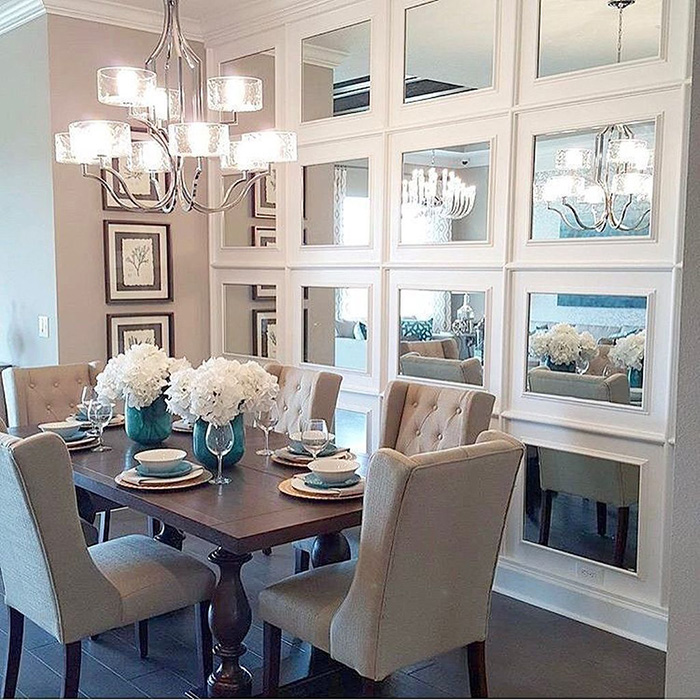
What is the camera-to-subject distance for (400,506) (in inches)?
81.0

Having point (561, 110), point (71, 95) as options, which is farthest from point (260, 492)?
point (71, 95)

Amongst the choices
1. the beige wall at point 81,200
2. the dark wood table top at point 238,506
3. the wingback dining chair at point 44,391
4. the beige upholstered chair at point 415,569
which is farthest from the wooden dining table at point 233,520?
the beige wall at point 81,200

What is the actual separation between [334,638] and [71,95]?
134 inches

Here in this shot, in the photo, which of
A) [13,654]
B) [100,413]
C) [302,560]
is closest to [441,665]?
[302,560]

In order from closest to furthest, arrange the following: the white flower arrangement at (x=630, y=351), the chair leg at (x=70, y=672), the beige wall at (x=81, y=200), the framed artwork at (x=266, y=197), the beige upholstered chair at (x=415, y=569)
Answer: the beige upholstered chair at (x=415, y=569) < the chair leg at (x=70, y=672) < the white flower arrangement at (x=630, y=351) < the beige wall at (x=81, y=200) < the framed artwork at (x=266, y=197)

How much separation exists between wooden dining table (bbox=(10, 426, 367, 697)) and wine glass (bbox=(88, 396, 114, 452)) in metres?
0.29

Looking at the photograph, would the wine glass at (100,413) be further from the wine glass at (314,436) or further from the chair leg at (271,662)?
the chair leg at (271,662)

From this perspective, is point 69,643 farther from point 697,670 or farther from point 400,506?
point 697,670

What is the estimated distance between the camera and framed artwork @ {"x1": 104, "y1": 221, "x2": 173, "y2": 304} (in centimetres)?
466

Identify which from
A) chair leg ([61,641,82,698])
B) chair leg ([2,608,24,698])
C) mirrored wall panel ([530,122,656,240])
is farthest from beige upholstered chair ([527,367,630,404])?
chair leg ([2,608,24,698])

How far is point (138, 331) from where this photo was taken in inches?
191

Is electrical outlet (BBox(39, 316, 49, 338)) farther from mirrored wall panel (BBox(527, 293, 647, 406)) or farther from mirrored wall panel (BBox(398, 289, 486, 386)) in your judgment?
mirrored wall panel (BBox(527, 293, 647, 406))

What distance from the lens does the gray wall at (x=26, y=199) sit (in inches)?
175

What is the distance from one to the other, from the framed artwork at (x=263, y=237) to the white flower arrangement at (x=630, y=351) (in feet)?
7.20
